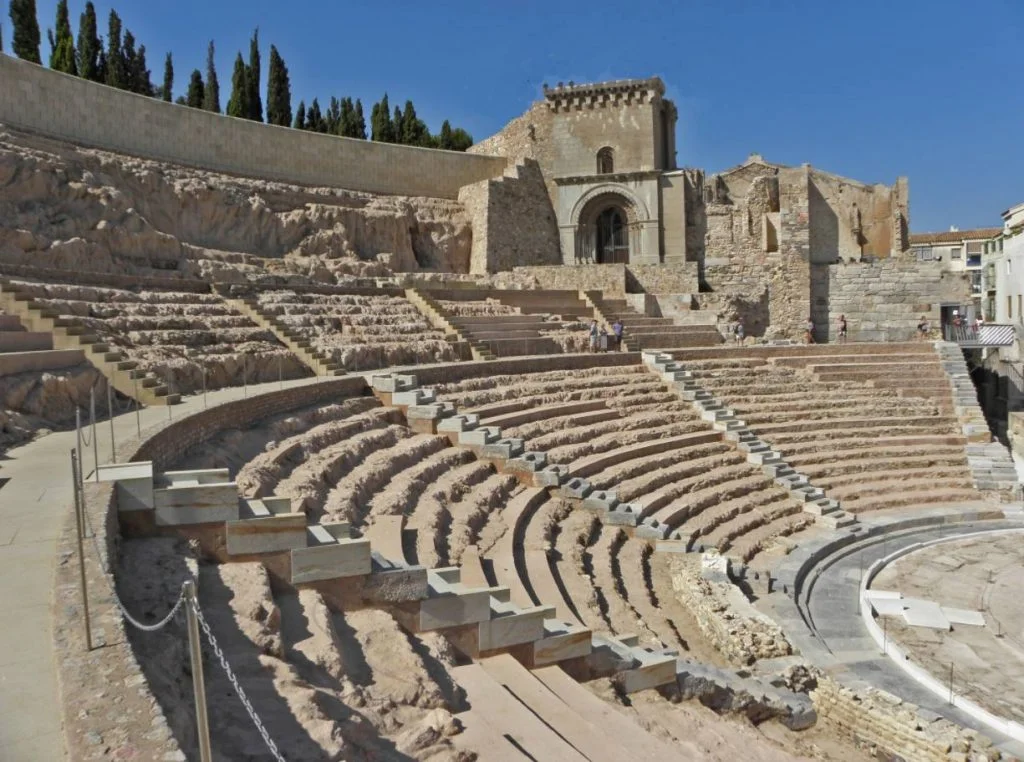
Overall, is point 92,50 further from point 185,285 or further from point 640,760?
point 640,760

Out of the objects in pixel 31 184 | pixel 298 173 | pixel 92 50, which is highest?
pixel 92 50

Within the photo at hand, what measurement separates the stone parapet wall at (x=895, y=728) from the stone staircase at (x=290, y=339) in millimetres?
9615

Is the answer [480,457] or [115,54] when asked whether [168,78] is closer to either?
[115,54]

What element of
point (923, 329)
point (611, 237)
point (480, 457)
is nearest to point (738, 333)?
point (923, 329)

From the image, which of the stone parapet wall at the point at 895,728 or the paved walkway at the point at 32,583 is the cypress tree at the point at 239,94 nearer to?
the paved walkway at the point at 32,583

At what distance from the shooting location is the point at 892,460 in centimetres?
1619

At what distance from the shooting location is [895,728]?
22.9 ft

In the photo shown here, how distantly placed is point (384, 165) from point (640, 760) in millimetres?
23819

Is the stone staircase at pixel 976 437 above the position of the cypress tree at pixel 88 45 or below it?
below

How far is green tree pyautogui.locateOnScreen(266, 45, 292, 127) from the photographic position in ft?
99.4

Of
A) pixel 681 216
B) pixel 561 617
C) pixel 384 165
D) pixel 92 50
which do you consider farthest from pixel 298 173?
pixel 561 617

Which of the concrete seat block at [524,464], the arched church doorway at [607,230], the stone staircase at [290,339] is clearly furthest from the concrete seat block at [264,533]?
the arched church doorway at [607,230]

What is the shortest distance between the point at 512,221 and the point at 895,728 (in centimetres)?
2304

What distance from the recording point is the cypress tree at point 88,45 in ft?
84.0
